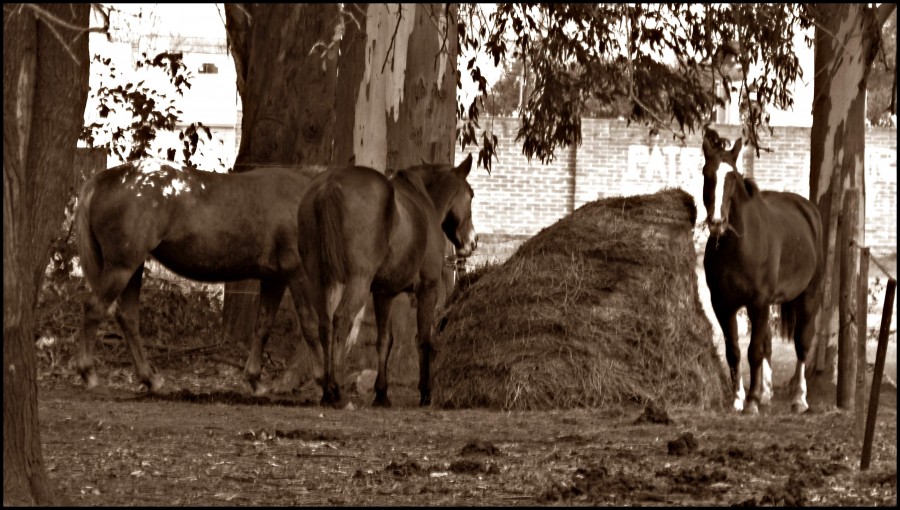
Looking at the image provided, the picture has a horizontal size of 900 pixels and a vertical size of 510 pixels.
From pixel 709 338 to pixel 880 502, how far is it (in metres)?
4.50

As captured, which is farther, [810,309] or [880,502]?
[810,309]

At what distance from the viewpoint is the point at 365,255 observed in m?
9.67

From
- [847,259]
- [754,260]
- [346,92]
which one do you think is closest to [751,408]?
[754,260]

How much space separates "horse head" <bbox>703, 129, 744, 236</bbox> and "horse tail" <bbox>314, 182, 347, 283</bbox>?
2929 mm

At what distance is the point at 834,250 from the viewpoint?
12.1 metres

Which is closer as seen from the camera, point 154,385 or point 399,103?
point 154,385

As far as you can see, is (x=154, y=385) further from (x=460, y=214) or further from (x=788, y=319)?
(x=788, y=319)

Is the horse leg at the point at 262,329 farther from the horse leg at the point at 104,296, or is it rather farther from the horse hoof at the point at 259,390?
the horse leg at the point at 104,296

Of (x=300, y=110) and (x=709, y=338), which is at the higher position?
(x=300, y=110)

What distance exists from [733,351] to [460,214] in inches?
100

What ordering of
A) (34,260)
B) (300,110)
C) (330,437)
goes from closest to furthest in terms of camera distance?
1. (330,437)
2. (34,260)
3. (300,110)

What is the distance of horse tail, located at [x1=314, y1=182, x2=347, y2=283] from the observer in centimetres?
955

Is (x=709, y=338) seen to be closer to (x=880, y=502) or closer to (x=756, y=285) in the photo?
(x=756, y=285)

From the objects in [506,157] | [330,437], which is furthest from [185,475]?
[506,157]
